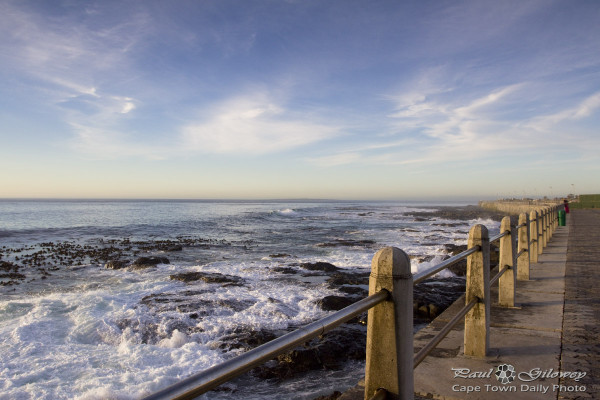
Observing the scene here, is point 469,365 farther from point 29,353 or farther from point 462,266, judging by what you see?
point 462,266

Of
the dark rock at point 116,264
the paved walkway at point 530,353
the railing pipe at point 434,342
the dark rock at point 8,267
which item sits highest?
the railing pipe at point 434,342

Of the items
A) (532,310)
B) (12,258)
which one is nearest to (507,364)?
(532,310)

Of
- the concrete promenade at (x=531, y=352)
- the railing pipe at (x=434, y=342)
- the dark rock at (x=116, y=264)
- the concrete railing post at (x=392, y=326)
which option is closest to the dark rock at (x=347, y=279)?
the concrete promenade at (x=531, y=352)

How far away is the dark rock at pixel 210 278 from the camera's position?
14.0 m

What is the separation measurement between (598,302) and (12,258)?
2632 centimetres

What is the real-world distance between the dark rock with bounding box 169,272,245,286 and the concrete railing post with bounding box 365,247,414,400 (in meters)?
12.1

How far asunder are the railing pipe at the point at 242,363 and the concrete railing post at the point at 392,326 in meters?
0.23

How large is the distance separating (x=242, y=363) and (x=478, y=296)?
132 inches

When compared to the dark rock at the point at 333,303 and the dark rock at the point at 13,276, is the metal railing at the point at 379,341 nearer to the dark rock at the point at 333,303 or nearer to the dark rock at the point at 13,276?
the dark rock at the point at 333,303

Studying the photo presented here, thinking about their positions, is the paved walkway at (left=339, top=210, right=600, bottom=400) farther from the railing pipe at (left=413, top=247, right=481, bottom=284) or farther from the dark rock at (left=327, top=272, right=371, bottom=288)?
the dark rock at (left=327, top=272, right=371, bottom=288)

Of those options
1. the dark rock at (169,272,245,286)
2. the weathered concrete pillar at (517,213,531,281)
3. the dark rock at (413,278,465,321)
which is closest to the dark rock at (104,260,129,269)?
the dark rock at (169,272,245,286)

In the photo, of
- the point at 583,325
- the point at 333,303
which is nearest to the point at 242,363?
the point at 583,325

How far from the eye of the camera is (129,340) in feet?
27.4

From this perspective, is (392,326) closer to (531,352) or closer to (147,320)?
(531,352)
